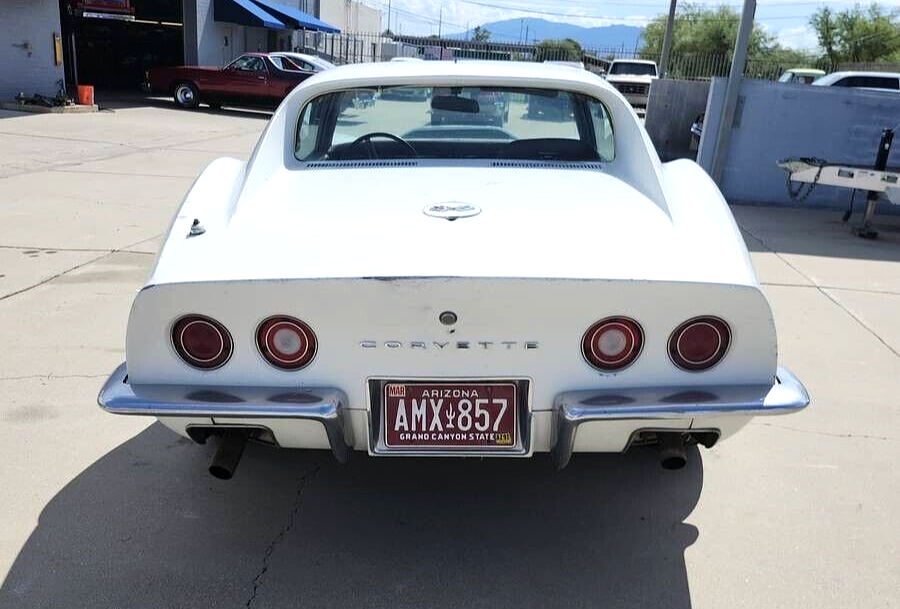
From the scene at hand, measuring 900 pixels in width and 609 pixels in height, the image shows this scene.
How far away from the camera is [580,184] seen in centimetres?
312

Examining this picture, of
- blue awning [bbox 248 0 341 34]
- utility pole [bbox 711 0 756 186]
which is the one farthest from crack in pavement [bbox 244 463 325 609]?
blue awning [bbox 248 0 341 34]

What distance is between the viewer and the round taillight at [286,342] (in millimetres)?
2365

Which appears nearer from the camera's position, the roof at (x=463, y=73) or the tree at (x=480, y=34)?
the roof at (x=463, y=73)

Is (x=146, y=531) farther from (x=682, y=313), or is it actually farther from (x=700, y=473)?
(x=700, y=473)

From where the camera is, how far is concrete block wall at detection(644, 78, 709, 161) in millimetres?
15164

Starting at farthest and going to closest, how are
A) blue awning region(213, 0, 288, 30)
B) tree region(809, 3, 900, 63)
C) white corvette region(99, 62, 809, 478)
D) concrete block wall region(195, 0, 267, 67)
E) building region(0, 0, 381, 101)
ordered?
1. tree region(809, 3, 900, 63)
2. blue awning region(213, 0, 288, 30)
3. concrete block wall region(195, 0, 267, 67)
4. building region(0, 0, 381, 101)
5. white corvette region(99, 62, 809, 478)

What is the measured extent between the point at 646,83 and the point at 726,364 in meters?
21.4

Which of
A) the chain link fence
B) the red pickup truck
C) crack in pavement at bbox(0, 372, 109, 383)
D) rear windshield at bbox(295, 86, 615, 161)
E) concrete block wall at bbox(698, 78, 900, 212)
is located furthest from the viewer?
the chain link fence

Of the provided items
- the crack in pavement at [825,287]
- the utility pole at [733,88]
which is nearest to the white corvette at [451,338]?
the crack in pavement at [825,287]

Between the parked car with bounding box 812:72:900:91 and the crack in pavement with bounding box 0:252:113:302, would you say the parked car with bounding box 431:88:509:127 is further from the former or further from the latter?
the parked car with bounding box 812:72:900:91

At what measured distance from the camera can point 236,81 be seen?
19469 millimetres

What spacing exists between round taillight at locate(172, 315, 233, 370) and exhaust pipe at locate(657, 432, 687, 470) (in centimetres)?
140

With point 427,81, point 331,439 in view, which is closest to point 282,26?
point 427,81

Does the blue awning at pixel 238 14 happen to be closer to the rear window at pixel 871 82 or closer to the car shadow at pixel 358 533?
the rear window at pixel 871 82
